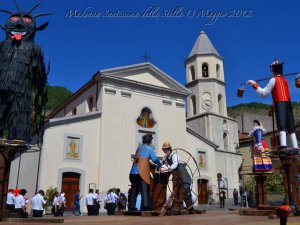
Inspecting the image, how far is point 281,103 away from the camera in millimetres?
6473

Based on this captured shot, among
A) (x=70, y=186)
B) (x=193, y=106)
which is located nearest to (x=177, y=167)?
(x=70, y=186)

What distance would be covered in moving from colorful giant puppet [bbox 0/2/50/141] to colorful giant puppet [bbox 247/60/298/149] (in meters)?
4.63

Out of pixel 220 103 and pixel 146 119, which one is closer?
pixel 146 119

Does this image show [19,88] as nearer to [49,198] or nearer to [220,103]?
[49,198]

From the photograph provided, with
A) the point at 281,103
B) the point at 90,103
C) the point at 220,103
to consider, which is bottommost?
the point at 281,103

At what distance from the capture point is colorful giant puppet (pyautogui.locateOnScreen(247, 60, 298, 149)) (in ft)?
20.7

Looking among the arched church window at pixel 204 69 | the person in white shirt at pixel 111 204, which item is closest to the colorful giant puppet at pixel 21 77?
the person in white shirt at pixel 111 204

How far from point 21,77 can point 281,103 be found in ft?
17.3

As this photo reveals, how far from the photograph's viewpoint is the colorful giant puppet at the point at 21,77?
6.87 metres

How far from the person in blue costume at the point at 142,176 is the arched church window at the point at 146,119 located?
64.6ft

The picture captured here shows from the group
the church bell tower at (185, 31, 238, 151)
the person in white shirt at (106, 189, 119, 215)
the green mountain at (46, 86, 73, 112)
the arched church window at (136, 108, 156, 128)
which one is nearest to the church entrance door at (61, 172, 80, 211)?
the person in white shirt at (106, 189, 119, 215)

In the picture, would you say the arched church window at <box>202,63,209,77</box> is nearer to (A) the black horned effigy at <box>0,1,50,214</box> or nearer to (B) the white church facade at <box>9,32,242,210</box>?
(B) the white church facade at <box>9,32,242,210</box>

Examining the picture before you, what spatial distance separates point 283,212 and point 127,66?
2643 cm

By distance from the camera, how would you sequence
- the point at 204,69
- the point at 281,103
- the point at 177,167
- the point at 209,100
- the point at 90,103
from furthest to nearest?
1. the point at 204,69
2. the point at 209,100
3. the point at 90,103
4. the point at 177,167
5. the point at 281,103
